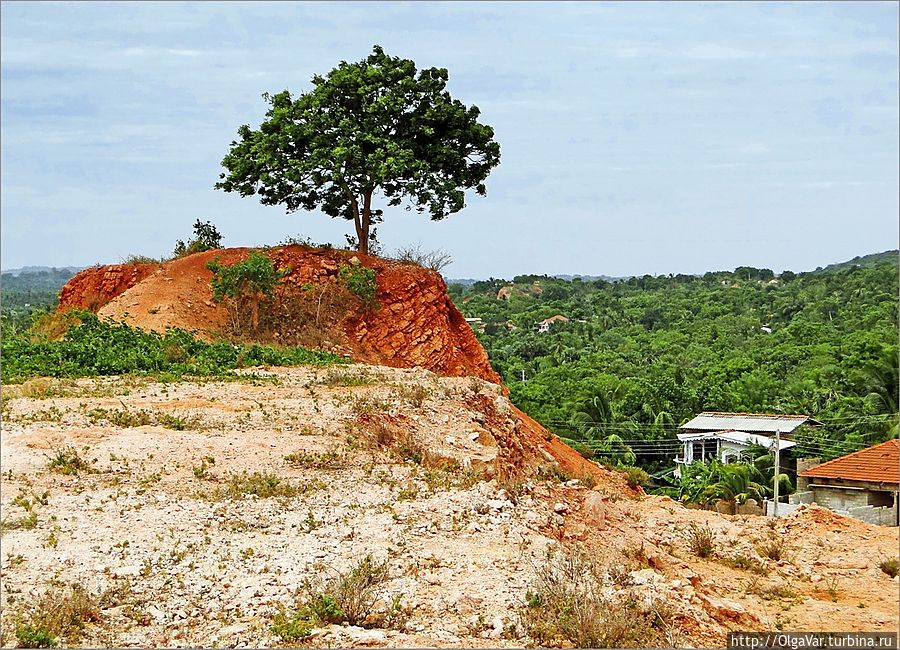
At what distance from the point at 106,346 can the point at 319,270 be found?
5.05 metres

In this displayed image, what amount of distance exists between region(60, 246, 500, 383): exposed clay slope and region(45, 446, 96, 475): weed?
303 inches

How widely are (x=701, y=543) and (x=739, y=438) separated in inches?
807

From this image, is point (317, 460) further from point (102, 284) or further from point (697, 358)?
point (697, 358)

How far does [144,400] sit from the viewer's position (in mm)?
9945

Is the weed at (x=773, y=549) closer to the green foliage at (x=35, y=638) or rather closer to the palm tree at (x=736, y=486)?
the green foliage at (x=35, y=638)

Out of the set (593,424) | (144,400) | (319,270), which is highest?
(319,270)

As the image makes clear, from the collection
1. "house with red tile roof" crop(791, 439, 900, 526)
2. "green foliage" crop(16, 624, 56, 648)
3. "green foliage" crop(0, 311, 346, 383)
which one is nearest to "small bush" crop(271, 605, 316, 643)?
"green foliage" crop(16, 624, 56, 648)

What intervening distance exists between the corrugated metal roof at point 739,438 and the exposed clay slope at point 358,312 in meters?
12.0

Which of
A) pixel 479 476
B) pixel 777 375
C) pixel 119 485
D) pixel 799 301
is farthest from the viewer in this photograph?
pixel 799 301

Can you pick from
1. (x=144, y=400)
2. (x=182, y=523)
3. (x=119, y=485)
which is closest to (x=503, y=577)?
(x=182, y=523)

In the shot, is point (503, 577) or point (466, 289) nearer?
point (503, 577)

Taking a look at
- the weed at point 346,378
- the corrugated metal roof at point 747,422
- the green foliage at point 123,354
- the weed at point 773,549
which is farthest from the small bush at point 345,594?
the corrugated metal roof at point 747,422

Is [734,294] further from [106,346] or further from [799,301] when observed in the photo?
[106,346]

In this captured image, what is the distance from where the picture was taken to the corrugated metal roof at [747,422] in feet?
93.0
